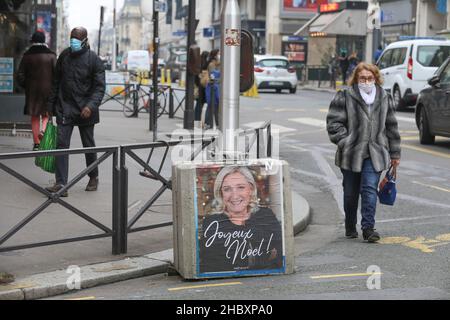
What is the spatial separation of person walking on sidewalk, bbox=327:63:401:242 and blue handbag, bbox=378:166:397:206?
0.07m

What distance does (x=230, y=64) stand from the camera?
8.27 m

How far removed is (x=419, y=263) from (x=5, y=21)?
1248 centimetres

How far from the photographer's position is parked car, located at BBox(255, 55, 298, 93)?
36.5m

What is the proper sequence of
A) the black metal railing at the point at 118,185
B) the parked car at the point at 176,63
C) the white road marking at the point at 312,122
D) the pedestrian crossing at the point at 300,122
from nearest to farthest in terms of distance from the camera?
the black metal railing at the point at 118,185 → the pedestrian crossing at the point at 300,122 → the white road marking at the point at 312,122 → the parked car at the point at 176,63

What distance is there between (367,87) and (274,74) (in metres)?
28.1

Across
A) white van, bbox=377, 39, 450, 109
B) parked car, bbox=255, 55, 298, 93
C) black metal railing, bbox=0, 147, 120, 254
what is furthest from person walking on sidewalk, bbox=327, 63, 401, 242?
parked car, bbox=255, 55, 298, 93

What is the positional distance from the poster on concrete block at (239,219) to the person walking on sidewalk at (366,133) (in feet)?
5.37

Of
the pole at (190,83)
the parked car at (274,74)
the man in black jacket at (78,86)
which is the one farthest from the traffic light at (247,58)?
the parked car at (274,74)

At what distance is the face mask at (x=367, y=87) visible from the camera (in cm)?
856

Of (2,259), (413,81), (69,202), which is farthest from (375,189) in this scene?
(413,81)

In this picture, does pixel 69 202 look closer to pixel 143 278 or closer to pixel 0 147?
pixel 143 278

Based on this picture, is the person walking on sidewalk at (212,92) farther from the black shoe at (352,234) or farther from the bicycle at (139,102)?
the black shoe at (352,234)

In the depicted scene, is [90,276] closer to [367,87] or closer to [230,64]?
[230,64]

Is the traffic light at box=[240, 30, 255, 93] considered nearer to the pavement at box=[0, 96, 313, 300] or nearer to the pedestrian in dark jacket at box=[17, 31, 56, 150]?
the pavement at box=[0, 96, 313, 300]
